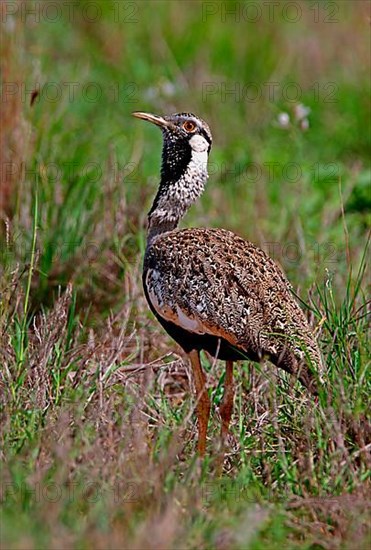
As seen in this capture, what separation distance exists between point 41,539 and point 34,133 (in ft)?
9.52

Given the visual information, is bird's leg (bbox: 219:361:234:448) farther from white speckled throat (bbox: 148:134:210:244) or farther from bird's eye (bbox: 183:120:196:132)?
bird's eye (bbox: 183:120:196:132)

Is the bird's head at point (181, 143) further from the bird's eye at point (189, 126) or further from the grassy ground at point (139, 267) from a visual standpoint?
A: the grassy ground at point (139, 267)

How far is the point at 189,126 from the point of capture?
12.8 ft

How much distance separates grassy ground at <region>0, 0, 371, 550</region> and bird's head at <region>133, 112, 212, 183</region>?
1.64ft

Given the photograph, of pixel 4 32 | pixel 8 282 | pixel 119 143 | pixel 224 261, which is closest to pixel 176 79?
pixel 119 143

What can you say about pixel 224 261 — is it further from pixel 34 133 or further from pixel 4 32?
pixel 4 32

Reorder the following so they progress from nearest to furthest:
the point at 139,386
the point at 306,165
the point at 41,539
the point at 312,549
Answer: the point at 41,539
the point at 312,549
the point at 139,386
the point at 306,165

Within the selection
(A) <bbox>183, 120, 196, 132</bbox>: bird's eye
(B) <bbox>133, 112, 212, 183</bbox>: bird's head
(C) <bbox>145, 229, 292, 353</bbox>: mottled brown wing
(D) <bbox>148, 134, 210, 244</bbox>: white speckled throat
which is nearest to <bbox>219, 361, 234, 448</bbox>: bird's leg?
(C) <bbox>145, 229, 292, 353</bbox>: mottled brown wing

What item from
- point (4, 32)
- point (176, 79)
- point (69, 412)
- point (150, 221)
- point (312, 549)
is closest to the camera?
point (312, 549)

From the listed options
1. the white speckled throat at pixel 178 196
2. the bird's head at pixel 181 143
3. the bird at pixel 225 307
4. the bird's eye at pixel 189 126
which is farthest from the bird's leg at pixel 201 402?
the bird's eye at pixel 189 126

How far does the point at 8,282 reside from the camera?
4.06m

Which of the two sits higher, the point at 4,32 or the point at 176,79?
Answer: the point at 4,32

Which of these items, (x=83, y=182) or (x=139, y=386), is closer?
(x=139, y=386)

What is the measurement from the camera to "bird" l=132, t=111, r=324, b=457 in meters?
3.30
